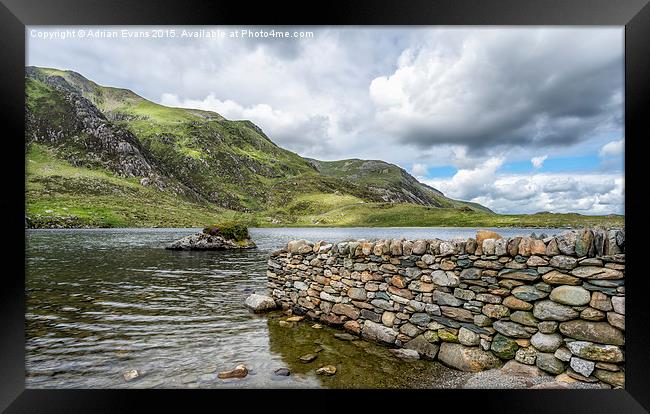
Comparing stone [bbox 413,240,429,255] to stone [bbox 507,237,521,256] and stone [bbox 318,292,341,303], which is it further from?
stone [bbox 318,292,341,303]

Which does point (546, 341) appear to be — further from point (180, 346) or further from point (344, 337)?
point (180, 346)

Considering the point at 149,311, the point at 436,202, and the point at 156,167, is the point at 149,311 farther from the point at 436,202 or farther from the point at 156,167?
the point at 436,202

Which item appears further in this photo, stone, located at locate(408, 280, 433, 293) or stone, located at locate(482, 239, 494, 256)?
stone, located at locate(408, 280, 433, 293)

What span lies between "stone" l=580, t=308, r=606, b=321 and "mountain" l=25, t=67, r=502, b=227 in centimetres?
4378

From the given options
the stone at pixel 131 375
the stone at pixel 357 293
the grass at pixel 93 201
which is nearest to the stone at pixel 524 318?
the stone at pixel 357 293

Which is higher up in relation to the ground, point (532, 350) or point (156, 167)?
point (156, 167)

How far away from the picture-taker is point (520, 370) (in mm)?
4027

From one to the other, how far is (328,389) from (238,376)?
147cm

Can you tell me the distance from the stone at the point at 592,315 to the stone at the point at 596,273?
40 centimetres

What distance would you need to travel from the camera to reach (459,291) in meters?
4.66

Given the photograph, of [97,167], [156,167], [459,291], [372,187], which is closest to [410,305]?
[459,291]

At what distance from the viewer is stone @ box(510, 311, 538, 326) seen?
13.2ft

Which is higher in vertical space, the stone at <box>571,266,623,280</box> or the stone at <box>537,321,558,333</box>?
the stone at <box>571,266,623,280</box>

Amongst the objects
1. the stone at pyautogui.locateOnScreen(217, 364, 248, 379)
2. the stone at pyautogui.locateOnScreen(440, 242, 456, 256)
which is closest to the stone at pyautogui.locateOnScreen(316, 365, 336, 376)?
the stone at pyautogui.locateOnScreen(217, 364, 248, 379)
